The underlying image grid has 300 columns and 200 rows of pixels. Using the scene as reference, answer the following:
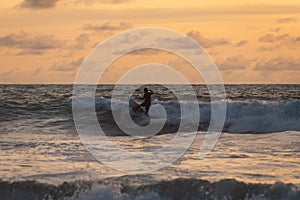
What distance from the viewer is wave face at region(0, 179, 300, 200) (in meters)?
11.2

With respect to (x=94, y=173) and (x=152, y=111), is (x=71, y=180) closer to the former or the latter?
(x=94, y=173)

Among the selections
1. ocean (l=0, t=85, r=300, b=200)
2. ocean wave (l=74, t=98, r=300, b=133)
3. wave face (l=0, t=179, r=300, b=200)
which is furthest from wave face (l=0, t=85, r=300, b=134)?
wave face (l=0, t=179, r=300, b=200)

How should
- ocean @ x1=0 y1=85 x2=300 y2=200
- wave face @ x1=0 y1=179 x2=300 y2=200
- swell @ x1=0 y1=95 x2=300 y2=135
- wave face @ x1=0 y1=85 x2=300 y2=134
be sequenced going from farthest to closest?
swell @ x1=0 y1=95 x2=300 y2=135, wave face @ x1=0 y1=85 x2=300 y2=134, ocean @ x1=0 y1=85 x2=300 y2=200, wave face @ x1=0 y1=179 x2=300 y2=200

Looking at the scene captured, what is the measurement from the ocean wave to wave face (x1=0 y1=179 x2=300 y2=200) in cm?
1186

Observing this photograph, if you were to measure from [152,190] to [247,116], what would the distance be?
16039 mm

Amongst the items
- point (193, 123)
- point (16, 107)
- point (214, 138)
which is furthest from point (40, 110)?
point (214, 138)

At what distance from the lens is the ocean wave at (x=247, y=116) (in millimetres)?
24633

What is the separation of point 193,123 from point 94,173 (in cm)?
1415

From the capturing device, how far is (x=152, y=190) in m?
11.5

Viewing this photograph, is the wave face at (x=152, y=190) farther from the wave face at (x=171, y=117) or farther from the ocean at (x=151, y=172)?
the wave face at (x=171, y=117)

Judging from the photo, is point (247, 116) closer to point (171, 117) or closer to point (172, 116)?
point (171, 117)

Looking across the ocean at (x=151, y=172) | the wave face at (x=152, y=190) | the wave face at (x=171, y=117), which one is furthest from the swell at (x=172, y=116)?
the wave face at (x=152, y=190)

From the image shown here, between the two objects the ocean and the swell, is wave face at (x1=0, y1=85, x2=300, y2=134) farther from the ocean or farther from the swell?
the ocean

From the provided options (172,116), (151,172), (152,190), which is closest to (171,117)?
(172,116)
